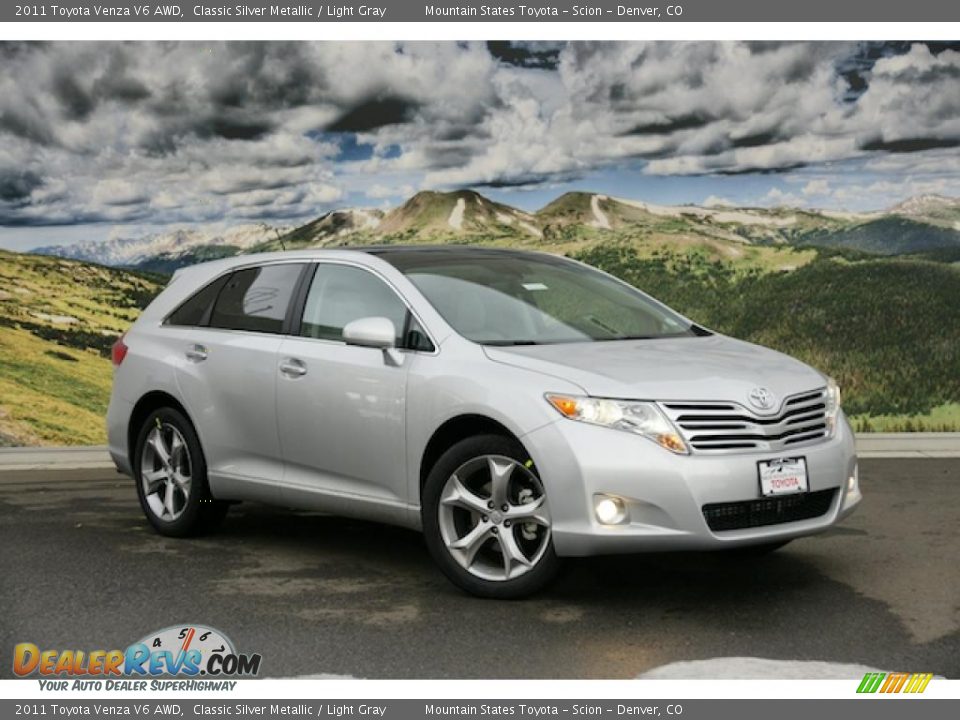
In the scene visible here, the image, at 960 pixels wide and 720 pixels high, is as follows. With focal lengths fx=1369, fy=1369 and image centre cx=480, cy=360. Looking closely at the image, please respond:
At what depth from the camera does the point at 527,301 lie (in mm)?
6844

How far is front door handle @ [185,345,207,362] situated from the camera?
24.9ft

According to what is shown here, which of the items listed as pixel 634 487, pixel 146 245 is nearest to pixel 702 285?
pixel 146 245

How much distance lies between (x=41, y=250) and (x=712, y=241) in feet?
23.3

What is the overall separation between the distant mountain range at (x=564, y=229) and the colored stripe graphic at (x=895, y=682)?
33.4 feet

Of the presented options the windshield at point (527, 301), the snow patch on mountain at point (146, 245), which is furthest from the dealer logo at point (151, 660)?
the snow patch on mountain at point (146, 245)

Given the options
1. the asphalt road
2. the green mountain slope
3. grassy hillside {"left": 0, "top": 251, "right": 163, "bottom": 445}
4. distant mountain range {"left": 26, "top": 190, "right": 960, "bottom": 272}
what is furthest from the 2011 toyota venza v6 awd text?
the green mountain slope

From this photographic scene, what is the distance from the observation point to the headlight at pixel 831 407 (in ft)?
20.4

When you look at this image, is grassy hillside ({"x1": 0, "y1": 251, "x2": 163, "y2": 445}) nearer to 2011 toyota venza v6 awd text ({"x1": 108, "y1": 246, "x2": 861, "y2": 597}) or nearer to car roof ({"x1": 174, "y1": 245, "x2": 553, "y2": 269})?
2011 toyota venza v6 awd text ({"x1": 108, "y1": 246, "x2": 861, "y2": 597})

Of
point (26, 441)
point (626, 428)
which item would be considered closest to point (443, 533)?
point (626, 428)

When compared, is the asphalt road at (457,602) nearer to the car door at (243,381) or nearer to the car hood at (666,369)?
the car door at (243,381)

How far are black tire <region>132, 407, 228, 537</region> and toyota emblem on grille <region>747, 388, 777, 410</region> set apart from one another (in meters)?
3.20

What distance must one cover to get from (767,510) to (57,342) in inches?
396

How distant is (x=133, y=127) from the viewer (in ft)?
46.5

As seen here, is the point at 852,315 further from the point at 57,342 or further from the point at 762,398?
the point at 762,398
